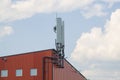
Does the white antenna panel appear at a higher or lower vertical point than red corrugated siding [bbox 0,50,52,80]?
higher

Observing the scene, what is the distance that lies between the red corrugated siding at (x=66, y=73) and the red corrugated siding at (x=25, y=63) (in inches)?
70.3

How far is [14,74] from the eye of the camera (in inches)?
2109

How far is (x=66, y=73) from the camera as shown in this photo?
57.0 metres

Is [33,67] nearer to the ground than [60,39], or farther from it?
nearer to the ground

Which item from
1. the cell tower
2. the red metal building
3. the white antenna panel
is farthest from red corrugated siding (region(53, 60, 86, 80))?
the white antenna panel

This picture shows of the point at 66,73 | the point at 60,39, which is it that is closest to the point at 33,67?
the point at 60,39

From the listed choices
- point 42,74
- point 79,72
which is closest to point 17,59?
point 42,74

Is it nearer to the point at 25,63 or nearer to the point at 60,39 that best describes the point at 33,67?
the point at 25,63

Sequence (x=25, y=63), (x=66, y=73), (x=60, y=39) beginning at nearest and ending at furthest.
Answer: (x=60, y=39) → (x=25, y=63) → (x=66, y=73)

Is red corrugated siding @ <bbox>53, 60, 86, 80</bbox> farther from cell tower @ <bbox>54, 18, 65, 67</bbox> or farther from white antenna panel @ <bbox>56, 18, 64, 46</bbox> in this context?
white antenna panel @ <bbox>56, 18, 64, 46</bbox>

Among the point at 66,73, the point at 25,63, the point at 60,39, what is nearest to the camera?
the point at 60,39

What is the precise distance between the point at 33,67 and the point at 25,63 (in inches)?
60.6

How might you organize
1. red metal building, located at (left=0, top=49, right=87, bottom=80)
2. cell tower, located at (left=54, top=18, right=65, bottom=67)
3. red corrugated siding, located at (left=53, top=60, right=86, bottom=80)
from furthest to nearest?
1. red corrugated siding, located at (left=53, top=60, right=86, bottom=80)
2. cell tower, located at (left=54, top=18, right=65, bottom=67)
3. red metal building, located at (left=0, top=49, right=87, bottom=80)

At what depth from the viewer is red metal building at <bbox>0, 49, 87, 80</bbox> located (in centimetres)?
5016
